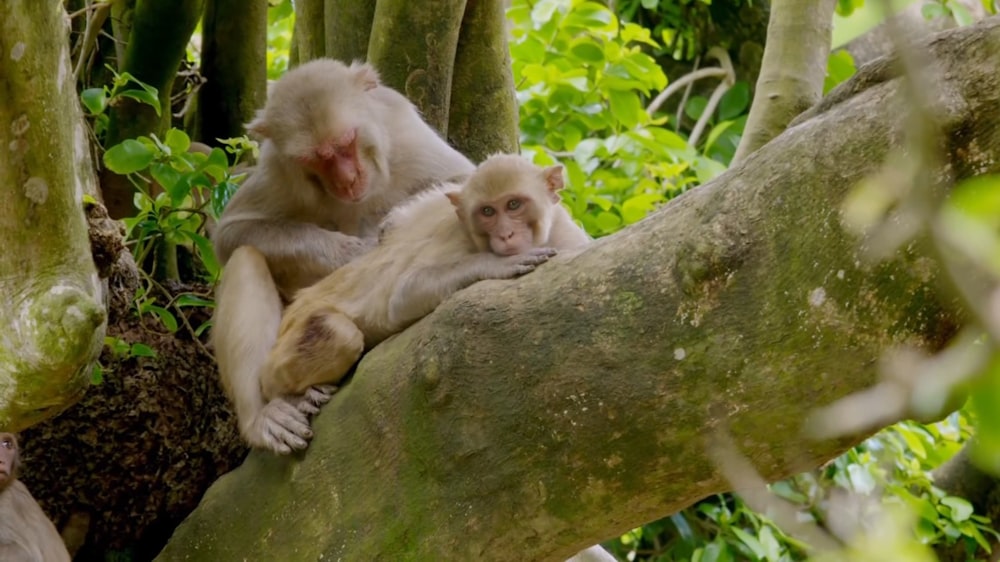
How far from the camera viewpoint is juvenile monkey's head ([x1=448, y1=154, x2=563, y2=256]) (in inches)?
149

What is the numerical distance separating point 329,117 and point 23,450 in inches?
70.6

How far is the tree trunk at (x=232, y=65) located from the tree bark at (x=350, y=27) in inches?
18.5

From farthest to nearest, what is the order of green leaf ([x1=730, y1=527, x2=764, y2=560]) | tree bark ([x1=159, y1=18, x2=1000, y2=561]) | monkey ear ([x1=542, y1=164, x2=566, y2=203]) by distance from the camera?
green leaf ([x1=730, y1=527, x2=764, y2=560])
monkey ear ([x1=542, y1=164, x2=566, y2=203])
tree bark ([x1=159, y1=18, x2=1000, y2=561])

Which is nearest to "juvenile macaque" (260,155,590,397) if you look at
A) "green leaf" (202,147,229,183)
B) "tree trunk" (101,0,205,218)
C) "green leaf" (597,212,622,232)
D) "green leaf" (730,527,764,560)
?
"green leaf" (202,147,229,183)

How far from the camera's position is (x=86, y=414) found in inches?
181

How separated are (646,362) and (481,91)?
2.83 meters

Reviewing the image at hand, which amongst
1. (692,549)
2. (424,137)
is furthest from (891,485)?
(424,137)

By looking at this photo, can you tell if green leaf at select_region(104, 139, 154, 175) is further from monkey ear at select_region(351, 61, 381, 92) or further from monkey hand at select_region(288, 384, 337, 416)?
monkey hand at select_region(288, 384, 337, 416)

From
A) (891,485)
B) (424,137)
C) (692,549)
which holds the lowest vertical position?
(692,549)

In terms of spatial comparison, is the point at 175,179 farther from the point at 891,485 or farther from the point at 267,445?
the point at 891,485

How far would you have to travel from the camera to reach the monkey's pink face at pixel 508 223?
3.75m

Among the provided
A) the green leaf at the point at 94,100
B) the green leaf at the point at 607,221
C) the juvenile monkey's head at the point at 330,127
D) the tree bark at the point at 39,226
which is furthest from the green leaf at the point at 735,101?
the tree bark at the point at 39,226

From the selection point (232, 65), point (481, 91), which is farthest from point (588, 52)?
point (232, 65)

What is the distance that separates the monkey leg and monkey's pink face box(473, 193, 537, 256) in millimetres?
537
